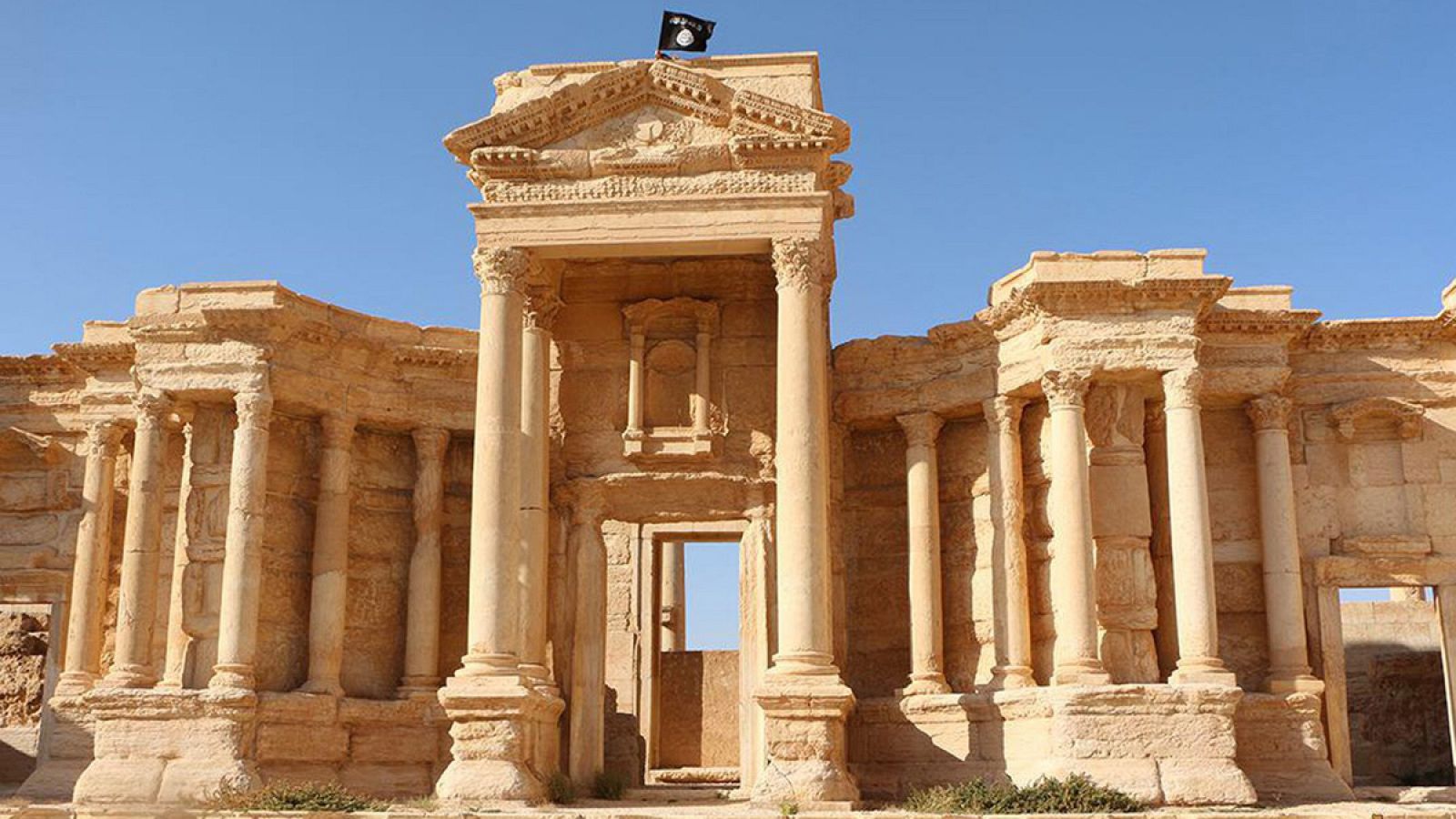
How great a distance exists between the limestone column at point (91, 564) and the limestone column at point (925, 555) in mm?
13025

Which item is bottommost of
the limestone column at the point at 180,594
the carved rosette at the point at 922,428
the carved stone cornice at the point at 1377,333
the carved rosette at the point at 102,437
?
the limestone column at the point at 180,594

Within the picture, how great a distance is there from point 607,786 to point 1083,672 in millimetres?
6504

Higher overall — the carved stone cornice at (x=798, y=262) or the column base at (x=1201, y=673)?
the carved stone cornice at (x=798, y=262)

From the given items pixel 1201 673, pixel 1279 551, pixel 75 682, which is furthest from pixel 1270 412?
pixel 75 682

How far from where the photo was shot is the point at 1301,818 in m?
16.1

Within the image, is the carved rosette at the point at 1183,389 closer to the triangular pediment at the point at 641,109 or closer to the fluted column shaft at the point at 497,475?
the triangular pediment at the point at 641,109

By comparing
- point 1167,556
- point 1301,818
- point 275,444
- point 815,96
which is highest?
point 815,96

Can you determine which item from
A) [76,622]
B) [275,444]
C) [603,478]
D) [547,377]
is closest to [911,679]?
[603,478]

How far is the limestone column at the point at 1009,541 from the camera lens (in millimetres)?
20547

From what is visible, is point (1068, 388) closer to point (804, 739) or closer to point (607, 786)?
point (804, 739)

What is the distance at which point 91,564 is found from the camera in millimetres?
25031

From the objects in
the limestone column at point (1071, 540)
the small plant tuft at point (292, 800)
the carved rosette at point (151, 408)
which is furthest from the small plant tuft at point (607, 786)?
the carved rosette at point (151, 408)

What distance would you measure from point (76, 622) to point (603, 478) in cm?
950

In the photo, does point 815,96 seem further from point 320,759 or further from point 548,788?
point 320,759
